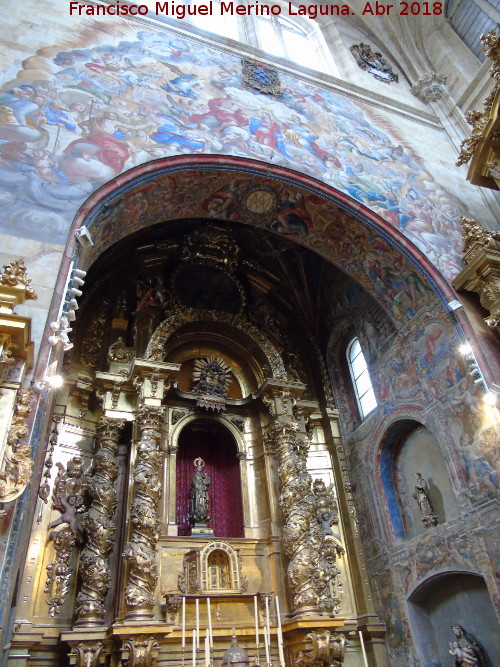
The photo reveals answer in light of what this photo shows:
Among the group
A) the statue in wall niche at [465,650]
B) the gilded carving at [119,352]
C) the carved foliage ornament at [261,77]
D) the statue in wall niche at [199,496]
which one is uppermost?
the carved foliage ornament at [261,77]

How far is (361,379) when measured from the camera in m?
11.1

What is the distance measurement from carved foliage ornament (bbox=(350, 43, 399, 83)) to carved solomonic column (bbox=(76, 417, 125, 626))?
41.8 feet

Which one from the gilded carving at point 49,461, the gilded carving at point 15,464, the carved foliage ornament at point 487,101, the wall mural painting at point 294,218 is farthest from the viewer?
the wall mural painting at point 294,218

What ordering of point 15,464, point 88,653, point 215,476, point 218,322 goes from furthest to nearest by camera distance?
point 218,322, point 215,476, point 88,653, point 15,464

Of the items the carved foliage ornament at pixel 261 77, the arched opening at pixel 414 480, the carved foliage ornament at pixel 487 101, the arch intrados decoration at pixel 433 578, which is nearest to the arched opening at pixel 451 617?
the arch intrados decoration at pixel 433 578

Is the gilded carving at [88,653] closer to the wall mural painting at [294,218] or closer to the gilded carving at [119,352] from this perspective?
the gilded carving at [119,352]

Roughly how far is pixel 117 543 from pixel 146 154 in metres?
6.58

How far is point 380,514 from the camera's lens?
9.43 metres

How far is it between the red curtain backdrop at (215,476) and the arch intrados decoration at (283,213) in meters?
4.46

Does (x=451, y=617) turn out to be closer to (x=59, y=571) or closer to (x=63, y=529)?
(x=59, y=571)

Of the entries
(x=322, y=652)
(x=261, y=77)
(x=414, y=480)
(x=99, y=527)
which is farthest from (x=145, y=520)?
(x=261, y=77)

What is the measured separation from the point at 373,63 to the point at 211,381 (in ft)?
37.6

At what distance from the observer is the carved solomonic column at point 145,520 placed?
7.10 m

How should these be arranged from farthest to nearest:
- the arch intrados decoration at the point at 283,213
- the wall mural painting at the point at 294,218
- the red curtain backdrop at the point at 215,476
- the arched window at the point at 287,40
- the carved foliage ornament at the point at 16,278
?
1. the arched window at the point at 287,40
2. the red curtain backdrop at the point at 215,476
3. the wall mural painting at the point at 294,218
4. the arch intrados decoration at the point at 283,213
5. the carved foliage ornament at the point at 16,278
